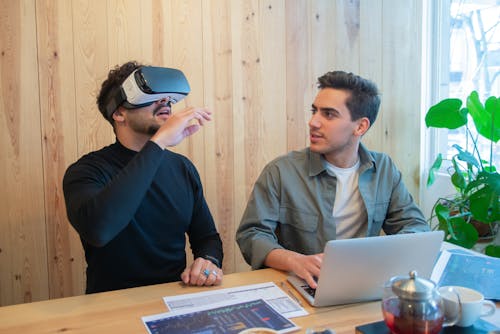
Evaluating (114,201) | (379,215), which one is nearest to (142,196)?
(114,201)

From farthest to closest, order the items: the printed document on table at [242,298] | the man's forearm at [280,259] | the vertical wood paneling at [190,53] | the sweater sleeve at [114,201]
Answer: the vertical wood paneling at [190,53] < the man's forearm at [280,259] < the sweater sleeve at [114,201] < the printed document on table at [242,298]

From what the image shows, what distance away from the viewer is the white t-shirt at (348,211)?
1.85 m

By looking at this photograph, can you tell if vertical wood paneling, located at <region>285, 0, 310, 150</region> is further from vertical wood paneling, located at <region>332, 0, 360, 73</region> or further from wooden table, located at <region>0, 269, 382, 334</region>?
wooden table, located at <region>0, 269, 382, 334</region>

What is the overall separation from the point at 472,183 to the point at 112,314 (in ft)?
6.30

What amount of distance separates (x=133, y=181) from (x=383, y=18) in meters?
2.19

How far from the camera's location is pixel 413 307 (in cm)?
91

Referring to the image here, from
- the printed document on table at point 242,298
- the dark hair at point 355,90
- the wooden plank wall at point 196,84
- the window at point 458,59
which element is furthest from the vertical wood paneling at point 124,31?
the window at point 458,59

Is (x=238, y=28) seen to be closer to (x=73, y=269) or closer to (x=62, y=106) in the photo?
(x=62, y=106)

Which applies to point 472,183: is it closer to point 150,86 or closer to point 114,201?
point 150,86

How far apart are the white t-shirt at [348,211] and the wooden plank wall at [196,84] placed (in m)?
0.80

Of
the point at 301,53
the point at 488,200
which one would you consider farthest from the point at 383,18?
the point at 488,200

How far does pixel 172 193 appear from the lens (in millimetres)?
1718

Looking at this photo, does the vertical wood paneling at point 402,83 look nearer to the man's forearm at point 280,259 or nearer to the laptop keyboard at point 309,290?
the man's forearm at point 280,259

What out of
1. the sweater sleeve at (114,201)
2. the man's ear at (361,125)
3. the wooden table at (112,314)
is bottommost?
the wooden table at (112,314)
